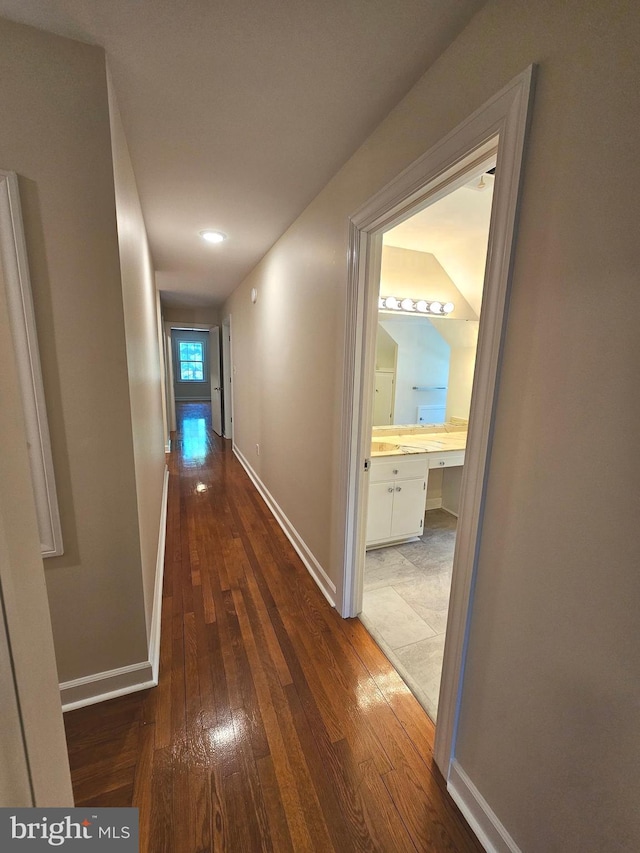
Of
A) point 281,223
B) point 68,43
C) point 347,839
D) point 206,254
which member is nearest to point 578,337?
point 347,839

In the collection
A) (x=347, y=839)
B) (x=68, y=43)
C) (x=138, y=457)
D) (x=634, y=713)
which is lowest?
(x=347, y=839)

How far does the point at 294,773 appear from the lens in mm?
1193

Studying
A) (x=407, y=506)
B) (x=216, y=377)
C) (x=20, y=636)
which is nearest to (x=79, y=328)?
(x=20, y=636)

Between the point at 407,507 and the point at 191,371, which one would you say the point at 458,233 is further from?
the point at 191,371

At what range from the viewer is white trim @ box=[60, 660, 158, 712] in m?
1.41

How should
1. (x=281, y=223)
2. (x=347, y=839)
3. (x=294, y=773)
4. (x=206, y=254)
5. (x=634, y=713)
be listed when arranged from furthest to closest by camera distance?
1. (x=206, y=254)
2. (x=281, y=223)
3. (x=294, y=773)
4. (x=347, y=839)
5. (x=634, y=713)

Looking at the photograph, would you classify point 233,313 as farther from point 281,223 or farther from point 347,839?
point 347,839

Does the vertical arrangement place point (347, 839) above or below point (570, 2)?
below

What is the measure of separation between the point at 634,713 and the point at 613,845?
1.01ft
